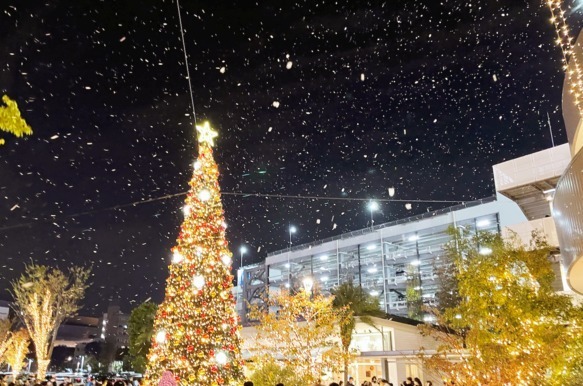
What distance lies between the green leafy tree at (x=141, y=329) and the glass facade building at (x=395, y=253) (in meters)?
9.91

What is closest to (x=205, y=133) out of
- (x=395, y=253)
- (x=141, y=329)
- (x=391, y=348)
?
(x=391, y=348)

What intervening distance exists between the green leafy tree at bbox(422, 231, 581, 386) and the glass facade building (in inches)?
1143

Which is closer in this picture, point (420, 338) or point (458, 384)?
point (458, 384)

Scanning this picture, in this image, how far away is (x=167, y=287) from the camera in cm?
1719

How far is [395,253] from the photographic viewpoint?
55188 millimetres

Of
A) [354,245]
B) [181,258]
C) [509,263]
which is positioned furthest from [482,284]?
[354,245]

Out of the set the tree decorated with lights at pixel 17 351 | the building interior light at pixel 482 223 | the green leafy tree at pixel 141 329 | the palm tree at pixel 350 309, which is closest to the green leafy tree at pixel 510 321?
the palm tree at pixel 350 309

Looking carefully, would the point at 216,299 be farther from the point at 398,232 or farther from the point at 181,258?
the point at 398,232

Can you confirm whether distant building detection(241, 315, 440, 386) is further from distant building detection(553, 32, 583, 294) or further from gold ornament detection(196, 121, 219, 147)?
distant building detection(553, 32, 583, 294)

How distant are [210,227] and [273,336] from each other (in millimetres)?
11084

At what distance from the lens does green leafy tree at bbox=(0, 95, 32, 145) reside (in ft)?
18.4

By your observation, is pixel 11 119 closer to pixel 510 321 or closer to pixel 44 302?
pixel 510 321

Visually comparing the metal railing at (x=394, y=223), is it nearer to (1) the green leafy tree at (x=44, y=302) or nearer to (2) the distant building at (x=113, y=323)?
(1) the green leafy tree at (x=44, y=302)

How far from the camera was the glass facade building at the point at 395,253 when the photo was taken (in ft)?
155
